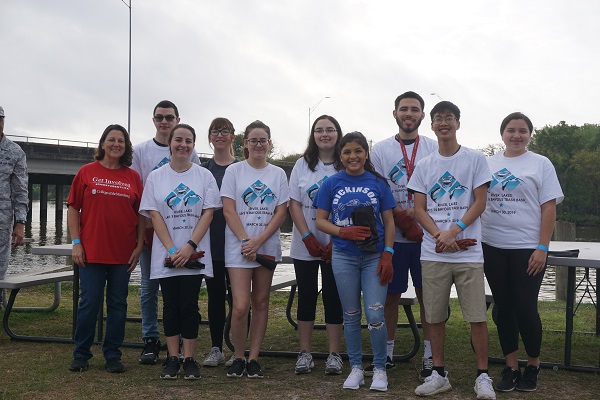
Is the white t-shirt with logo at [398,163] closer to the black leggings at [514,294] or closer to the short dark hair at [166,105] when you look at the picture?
the black leggings at [514,294]

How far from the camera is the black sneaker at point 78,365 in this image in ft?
17.3

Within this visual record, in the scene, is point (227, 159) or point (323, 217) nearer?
point (323, 217)

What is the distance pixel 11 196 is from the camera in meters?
6.72

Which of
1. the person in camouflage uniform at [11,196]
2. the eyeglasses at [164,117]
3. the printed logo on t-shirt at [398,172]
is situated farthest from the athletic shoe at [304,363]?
the person in camouflage uniform at [11,196]

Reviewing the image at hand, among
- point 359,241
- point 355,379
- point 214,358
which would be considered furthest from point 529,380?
point 214,358

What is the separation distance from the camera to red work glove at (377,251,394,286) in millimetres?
4750

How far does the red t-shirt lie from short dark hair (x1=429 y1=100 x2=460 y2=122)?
244cm

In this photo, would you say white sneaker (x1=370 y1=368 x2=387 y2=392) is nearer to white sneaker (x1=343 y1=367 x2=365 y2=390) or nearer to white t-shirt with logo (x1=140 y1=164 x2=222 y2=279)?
white sneaker (x1=343 y1=367 x2=365 y2=390)

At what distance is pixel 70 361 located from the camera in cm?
559

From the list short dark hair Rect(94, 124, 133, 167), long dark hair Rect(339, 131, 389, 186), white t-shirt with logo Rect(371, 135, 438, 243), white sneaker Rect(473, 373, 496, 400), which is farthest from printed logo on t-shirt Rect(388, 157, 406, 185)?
short dark hair Rect(94, 124, 133, 167)

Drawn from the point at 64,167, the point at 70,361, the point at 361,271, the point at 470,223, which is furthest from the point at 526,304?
the point at 64,167

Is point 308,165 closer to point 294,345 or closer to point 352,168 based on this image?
point 352,168

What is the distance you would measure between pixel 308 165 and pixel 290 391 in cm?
175

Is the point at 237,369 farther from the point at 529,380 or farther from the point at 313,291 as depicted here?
the point at 529,380
